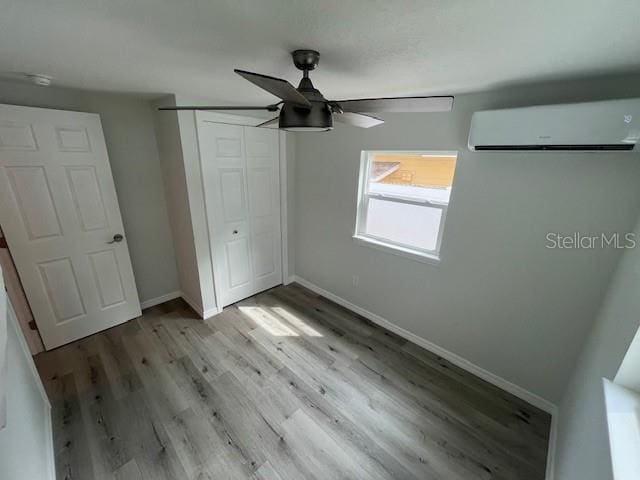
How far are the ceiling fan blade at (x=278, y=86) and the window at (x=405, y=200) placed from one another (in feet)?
5.07

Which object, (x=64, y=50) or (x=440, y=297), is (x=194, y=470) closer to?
(x=440, y=297)

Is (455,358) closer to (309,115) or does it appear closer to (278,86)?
(309,115)

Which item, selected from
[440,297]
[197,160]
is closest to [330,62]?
[197,160]

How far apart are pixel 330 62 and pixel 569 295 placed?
2.08 metres

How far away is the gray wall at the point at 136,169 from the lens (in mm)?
2081

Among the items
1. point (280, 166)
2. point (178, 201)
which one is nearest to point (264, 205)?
point (280, 166)

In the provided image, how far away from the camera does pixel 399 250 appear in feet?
8.16

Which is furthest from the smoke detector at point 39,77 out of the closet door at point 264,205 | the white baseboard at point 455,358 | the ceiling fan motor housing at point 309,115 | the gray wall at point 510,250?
the white baseboard at point 455,358

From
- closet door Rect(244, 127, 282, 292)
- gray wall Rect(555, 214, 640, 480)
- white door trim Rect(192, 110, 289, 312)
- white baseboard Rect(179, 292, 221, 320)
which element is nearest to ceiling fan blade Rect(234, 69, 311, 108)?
white door trim Rect(192, 110, 289, 312)

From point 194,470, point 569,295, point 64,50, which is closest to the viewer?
point 64,50

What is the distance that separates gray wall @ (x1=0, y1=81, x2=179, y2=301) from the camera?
2.08m

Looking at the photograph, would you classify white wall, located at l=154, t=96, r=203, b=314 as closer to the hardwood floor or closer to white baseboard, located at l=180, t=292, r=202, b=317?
white baseboard, located at l=180, t=292, r=202, b=317

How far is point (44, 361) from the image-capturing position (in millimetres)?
2191

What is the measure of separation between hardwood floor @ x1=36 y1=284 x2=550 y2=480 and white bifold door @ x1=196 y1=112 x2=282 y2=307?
0.69 meters
